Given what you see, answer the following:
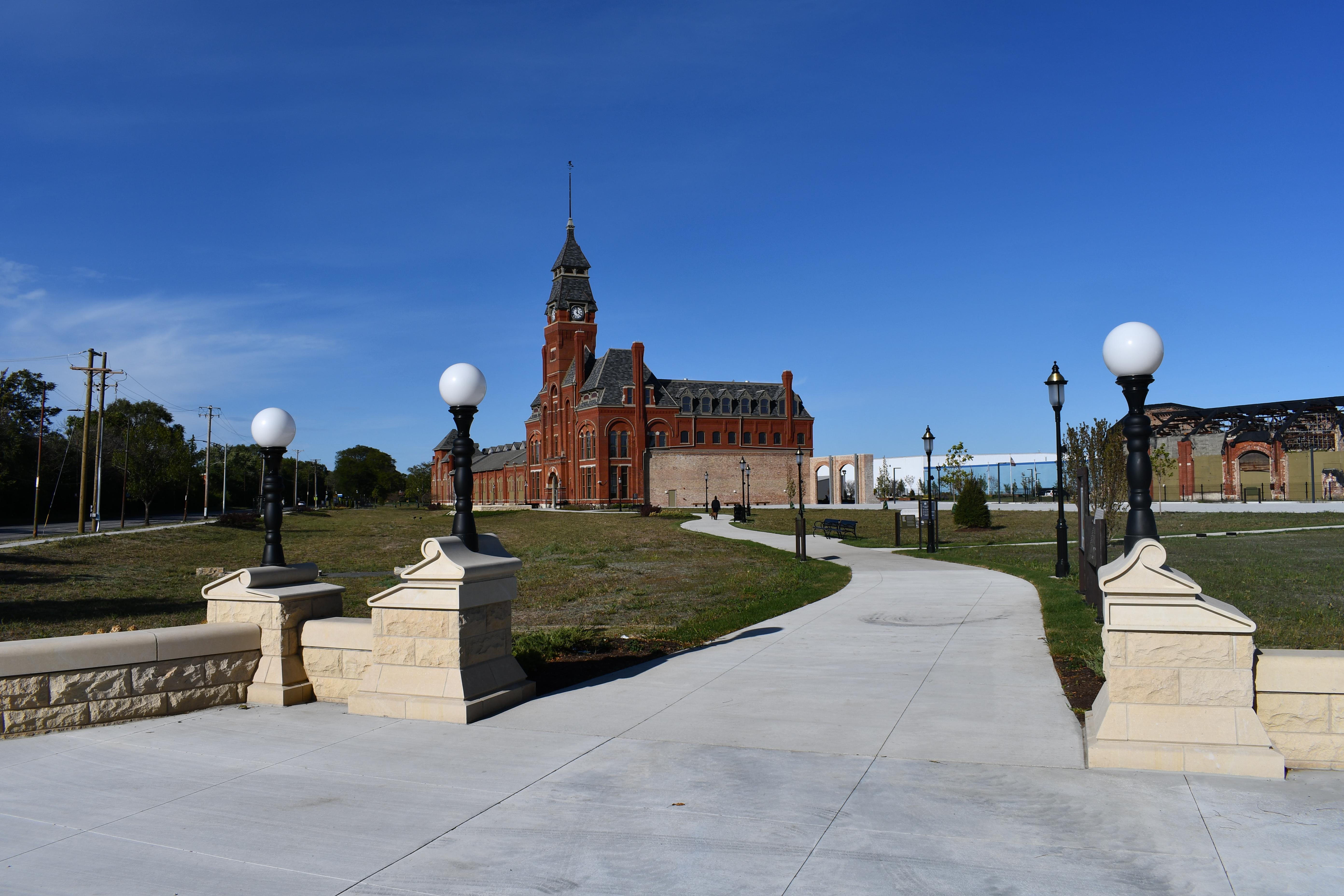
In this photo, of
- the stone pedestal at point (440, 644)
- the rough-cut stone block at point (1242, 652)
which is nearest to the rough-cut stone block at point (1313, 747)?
the rough-cut stone block at point (1242, 652)

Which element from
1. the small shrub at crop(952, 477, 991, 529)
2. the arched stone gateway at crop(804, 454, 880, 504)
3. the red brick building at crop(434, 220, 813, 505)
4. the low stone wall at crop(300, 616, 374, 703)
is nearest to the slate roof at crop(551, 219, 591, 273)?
the red brick building at crop(434, 220, 813, 505)

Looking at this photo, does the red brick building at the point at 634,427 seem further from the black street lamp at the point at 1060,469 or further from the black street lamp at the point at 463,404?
the black street lamp at the point at 463,404

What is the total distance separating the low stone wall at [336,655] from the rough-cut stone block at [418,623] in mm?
404

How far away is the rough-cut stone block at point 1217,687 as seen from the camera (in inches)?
192

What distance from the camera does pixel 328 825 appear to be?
171 inches

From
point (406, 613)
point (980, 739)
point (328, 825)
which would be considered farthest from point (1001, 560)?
point (328, 825)

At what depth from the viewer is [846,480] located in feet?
291

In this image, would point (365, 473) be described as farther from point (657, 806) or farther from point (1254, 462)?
point (657, 806)

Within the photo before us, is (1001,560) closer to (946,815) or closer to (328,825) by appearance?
(946,815)

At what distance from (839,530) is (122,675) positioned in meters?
29.6

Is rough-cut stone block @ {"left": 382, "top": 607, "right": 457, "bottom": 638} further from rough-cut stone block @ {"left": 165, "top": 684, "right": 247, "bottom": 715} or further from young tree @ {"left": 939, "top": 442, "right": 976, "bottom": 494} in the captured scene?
young tree @ {"left": 939, "top": 442, "right": 976, "bottom": 494}

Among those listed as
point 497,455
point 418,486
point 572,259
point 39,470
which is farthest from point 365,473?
point 39,470

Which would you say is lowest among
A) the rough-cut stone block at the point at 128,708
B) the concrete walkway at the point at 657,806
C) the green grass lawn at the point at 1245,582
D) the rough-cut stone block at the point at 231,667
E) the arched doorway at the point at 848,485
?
the green grass lawn at the point at 1245,582

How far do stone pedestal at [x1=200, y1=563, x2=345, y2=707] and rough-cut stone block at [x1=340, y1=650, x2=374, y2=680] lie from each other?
42cm
